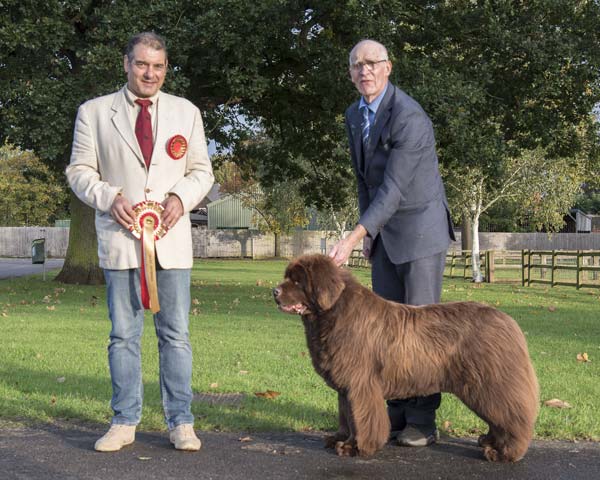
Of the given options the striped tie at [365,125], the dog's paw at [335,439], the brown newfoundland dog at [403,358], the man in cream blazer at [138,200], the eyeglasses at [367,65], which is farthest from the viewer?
the striped tie at [365,125]

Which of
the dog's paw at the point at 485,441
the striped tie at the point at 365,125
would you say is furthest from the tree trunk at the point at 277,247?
the dog's paw at the point at 485,441

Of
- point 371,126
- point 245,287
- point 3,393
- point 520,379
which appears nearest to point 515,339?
point 520,379

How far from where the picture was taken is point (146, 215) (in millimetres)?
5055

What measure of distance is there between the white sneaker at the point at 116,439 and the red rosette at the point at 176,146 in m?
1.85

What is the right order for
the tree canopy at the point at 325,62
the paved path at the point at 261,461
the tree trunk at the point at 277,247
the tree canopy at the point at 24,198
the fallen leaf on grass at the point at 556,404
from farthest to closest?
the tree canopy at the point at 24,198, the tree trunk at the point at 277,247, the tree canopy at the point at 325,62, the fallen leaf on grass at the point at 556,404, the paved path at the point at 261,461

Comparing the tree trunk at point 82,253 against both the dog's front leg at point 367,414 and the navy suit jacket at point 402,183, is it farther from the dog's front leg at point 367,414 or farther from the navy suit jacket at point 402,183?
the dog's front leg at point 367,414

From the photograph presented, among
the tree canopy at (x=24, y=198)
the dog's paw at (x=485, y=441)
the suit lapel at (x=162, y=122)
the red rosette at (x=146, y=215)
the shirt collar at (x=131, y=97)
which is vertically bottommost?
the dog's paw at (x=485, y=441)

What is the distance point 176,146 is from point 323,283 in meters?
1.37

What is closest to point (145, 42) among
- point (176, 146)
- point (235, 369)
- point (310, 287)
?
point (176, 146)

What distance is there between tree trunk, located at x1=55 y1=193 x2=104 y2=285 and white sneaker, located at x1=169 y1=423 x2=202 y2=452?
18088 millimetres

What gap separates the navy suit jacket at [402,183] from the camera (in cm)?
541

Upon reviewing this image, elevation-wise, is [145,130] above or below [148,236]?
above

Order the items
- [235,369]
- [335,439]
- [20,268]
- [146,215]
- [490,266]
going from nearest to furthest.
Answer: [146,215]
[335,439]
[235,369]
[490,266]
[20,268]

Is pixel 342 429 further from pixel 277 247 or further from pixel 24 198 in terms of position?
pixel 24 198
